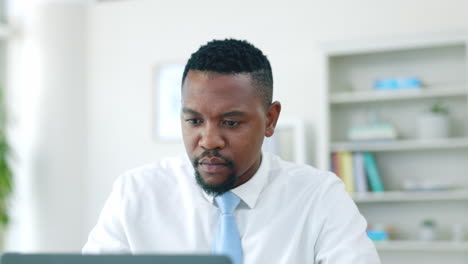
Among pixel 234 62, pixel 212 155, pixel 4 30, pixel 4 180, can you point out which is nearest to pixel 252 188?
pixel 212 155

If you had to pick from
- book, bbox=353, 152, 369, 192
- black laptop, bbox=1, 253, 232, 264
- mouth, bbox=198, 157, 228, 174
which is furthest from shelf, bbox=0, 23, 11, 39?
black laptop, bbox=1, 253, 232, 264

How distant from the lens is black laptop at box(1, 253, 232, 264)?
796 mm

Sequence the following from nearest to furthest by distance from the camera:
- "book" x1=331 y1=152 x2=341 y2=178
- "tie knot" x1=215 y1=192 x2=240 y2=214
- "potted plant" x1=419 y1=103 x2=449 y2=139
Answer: "tie knot" x1=215 y1=192 x2=240 y2=214 < "potted plant" x1=419 y1=103 x2=449 y2=139 < "book" x1=331 y1=152 x2=341 y2=178

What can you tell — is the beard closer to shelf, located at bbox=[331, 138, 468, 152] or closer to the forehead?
the forehead

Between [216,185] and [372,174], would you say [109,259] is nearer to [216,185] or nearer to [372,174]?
[216,185]

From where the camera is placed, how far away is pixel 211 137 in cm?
136

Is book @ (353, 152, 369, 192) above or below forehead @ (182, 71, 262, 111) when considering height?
below

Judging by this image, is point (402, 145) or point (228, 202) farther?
point (402, 145)

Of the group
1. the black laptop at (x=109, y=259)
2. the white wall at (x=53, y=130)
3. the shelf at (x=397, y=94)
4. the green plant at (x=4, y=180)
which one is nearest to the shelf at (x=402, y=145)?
the shelf at (x=397, y=94)

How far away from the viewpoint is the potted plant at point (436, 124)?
13.0 feet

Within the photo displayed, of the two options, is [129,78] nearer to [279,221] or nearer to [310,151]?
[310,151]

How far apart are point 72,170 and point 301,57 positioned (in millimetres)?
1891

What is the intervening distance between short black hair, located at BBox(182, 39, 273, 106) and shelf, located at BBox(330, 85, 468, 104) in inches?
104

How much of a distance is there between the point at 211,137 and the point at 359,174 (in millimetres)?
2815
